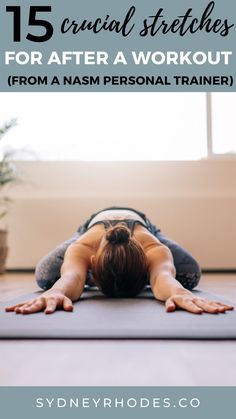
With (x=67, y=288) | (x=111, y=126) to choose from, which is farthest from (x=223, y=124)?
(x=67, y=288)

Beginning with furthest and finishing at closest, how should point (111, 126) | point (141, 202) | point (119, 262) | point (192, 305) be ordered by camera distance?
1. point (111, 126)
2. point (141, 202)
3. point (119, 262)
4. point (192, 305)

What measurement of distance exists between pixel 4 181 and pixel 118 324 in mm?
2506

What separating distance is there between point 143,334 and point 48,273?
1132mm

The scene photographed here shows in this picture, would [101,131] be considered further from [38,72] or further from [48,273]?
[48,273]

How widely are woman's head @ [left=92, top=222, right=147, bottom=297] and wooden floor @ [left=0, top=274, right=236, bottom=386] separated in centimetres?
45

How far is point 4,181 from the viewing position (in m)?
3.54

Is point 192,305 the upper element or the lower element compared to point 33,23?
lower

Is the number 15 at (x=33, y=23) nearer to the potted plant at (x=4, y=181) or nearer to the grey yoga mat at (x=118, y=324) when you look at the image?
the potted plant at (x=4, y=181)

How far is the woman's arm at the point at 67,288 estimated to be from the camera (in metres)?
1.41

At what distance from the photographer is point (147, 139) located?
4043 mm

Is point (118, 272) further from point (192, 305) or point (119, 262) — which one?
point (192, 305)

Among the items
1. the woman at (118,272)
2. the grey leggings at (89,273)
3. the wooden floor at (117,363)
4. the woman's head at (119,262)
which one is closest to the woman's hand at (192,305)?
the woman at (118,272)

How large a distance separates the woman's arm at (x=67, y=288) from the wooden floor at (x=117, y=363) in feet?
0.94

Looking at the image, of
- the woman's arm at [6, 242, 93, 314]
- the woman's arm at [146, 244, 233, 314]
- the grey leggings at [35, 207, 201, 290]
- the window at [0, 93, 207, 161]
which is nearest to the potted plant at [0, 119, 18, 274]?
the window at [0, 93, 207, 161]
